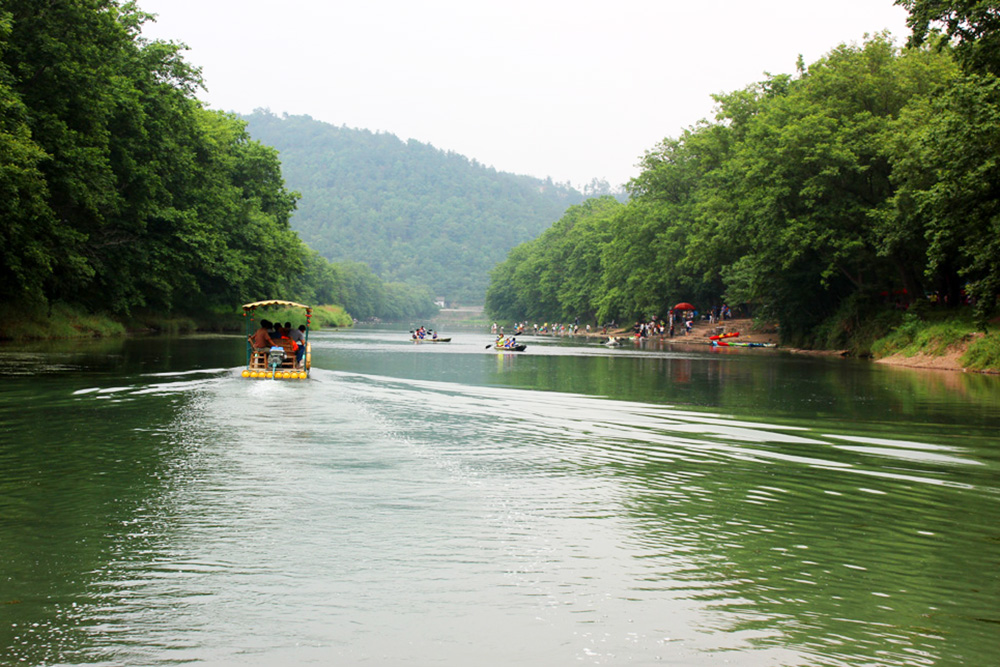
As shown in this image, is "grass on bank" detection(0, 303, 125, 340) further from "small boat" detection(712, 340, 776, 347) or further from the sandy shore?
"small boat" detection(712, 340, 776, 347)

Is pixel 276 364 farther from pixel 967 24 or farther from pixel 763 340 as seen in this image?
pixel 763 340

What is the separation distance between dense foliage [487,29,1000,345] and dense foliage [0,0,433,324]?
110 ft

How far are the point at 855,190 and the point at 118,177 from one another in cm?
4048

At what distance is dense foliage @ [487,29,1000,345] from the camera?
97.8 feet

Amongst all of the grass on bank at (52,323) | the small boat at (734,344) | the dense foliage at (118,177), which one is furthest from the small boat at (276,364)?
the small boat at (734,344)

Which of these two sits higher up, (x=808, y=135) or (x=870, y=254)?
(x=808, y=135)

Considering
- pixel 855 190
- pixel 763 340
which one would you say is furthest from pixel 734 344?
pixel 855 190

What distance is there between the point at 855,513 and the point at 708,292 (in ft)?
259

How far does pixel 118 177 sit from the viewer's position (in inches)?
A: 1763

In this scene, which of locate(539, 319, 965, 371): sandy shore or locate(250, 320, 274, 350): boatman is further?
locate(539, 319, 965, 371): sandy shore

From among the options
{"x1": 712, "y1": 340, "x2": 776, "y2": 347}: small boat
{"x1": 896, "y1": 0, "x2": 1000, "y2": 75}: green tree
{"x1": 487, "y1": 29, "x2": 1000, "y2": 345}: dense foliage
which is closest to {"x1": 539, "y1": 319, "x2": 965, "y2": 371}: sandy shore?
{"x1": 712, "y1": 340, "x2": 776, "y2": 347}: small boat

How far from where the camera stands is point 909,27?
91.9 ft

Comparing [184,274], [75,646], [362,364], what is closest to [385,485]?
[75,646]

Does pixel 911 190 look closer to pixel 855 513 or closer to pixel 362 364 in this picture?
pixel 362 364
